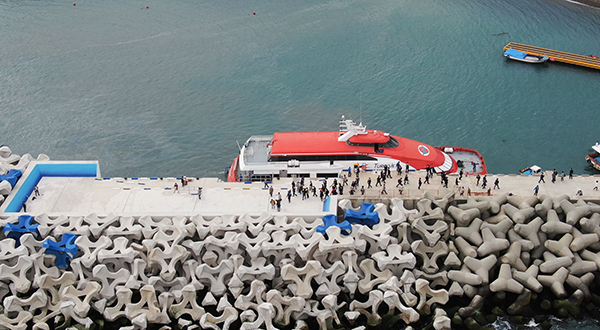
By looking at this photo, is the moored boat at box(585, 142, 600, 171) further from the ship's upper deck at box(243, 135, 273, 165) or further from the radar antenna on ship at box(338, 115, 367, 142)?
the ship's upper deck at box(243, 135, 273, 165)

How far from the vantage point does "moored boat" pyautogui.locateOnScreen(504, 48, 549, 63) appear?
9419cm

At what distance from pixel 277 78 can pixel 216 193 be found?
112ft

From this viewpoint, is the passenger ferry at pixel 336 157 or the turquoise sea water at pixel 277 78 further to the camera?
the turquoise sea water at pixel 277 78

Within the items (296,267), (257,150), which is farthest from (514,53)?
(296,267)

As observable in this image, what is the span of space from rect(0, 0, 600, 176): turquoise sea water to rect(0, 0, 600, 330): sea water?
251 millimetres

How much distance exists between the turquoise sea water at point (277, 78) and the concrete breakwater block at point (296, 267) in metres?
19.9

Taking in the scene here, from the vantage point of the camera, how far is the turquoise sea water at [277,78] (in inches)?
3041

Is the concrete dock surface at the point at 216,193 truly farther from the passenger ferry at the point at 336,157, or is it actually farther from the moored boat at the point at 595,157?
the moored boat at the point at 595,157

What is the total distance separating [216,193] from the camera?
191 feet

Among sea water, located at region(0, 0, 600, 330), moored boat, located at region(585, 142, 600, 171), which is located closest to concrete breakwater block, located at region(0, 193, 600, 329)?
moored boat, located at region(585, 142, 600, 171)

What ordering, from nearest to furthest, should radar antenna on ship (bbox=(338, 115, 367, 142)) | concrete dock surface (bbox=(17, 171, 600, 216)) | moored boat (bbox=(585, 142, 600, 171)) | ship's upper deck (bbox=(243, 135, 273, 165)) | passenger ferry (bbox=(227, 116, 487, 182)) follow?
concrete dock surface (bbox=(17, 171, 600, 216)), passenger ferry (bbox=(227, 116, 487, 182)), radar antenna on ship (bbox=(338, 115, 367, 142)), ship's upper deck (bbox=(243, 135, 273, 165)), moored boat (bbox=(585, 142, 600, 171))

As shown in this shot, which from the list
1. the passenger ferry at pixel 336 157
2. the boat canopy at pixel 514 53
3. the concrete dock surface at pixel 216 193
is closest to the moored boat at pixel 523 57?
the boat canopy at pixel 514 53

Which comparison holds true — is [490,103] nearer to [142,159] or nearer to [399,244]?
[399,244]

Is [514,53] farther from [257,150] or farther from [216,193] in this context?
[216,193]
